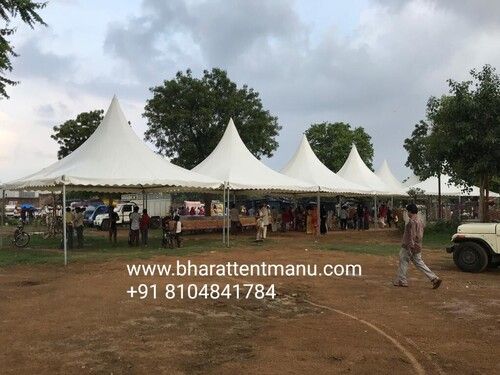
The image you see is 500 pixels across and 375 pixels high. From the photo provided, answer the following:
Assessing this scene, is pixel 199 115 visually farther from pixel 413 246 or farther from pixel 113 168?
pixel 413 246

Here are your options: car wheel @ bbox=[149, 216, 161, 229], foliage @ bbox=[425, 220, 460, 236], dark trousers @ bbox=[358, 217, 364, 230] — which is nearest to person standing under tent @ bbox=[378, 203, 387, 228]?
dark trousers @ bbox=[358, 217, 364, 230]

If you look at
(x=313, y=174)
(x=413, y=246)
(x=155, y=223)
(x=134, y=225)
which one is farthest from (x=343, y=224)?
(x=413, y=246)

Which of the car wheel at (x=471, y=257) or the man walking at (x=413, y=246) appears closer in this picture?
the man walking at (x=413, y=246)

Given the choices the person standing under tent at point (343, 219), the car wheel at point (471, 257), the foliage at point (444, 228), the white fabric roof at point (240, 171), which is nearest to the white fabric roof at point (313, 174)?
the white fabric roof at point (240, 171)

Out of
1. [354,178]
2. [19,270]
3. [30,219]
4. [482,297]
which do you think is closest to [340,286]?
[482,297]

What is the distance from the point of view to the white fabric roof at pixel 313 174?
26.6 metres

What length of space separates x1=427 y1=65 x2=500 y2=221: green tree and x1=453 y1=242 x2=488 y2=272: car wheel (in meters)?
8.74

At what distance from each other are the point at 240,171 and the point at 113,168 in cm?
A: 634

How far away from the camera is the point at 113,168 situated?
17594 millimetres

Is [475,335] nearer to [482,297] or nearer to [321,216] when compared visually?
[482,297]

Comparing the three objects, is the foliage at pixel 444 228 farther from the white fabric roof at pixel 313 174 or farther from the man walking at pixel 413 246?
the man walking at pixel 413 246

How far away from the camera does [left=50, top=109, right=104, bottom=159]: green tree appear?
47.8m

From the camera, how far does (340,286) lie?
11211 mm

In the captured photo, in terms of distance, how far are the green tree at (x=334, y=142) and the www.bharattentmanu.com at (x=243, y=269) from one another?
4422 centimetres
